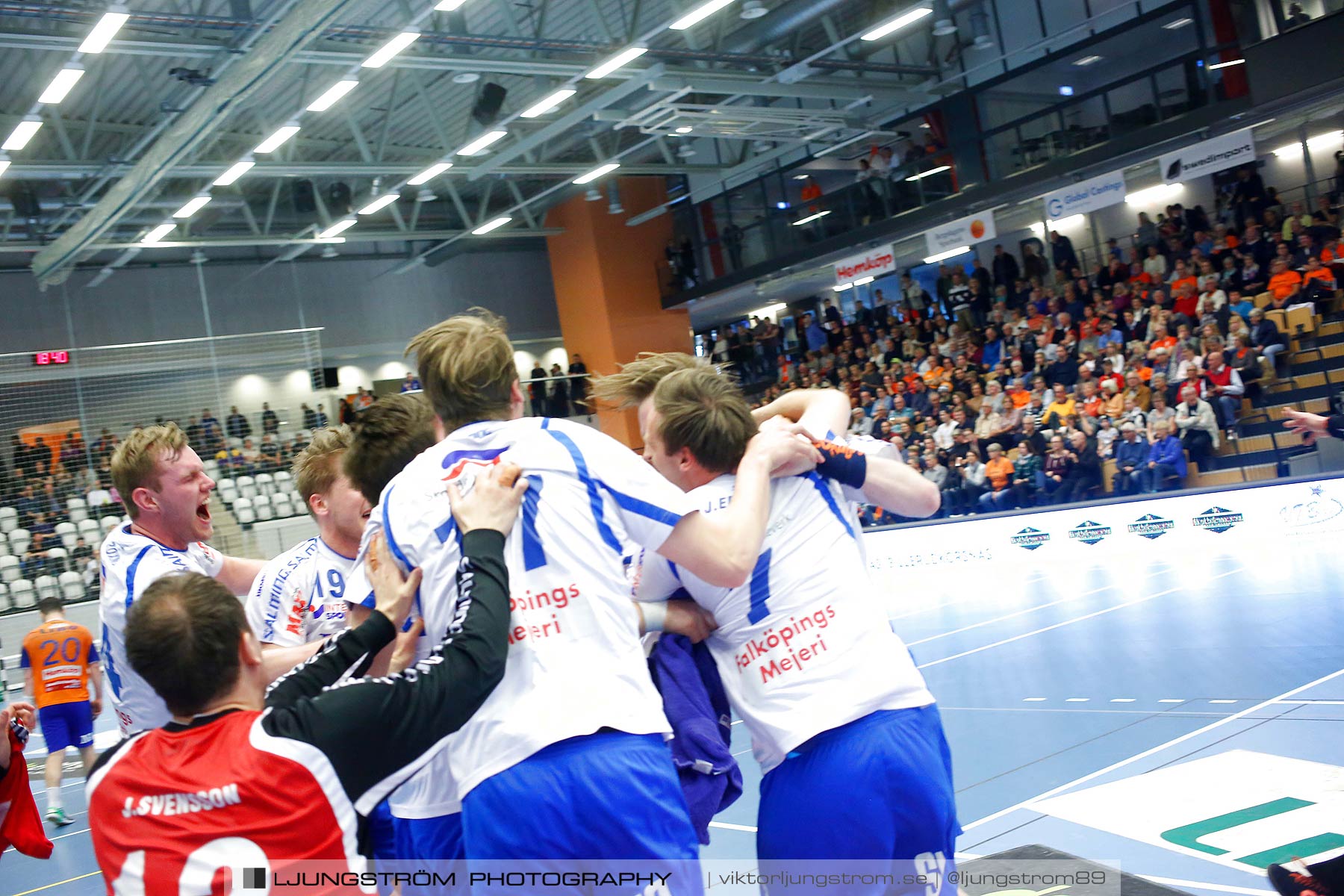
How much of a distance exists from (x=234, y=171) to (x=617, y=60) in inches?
244

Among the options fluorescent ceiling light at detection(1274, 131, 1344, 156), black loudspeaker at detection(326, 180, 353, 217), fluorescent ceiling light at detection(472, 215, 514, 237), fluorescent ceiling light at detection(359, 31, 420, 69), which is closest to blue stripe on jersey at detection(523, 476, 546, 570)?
fluorescent ceiling light at detection(359, 31, 420, 69)

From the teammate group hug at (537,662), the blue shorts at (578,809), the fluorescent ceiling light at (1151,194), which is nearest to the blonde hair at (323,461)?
the teammate group hug at (537,662)

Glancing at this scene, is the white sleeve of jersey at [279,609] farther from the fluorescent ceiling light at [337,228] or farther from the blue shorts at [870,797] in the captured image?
the fluorescent ceiling light at [337,228]

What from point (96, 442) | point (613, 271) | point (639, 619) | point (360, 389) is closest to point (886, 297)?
point (613, 271)

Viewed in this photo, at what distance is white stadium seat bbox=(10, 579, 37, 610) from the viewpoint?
1499cm

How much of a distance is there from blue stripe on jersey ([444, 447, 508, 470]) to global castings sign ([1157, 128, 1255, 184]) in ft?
53.6

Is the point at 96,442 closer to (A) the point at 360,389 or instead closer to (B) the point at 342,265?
(A) the point at 360,389

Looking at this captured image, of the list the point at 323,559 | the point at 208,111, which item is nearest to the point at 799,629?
the point at 323,559

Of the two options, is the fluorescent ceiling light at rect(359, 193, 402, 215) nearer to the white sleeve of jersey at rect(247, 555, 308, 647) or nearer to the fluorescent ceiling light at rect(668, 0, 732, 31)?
the fluorescent ceiling light at rect(668, 0, 732, 31)

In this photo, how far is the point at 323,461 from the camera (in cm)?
357

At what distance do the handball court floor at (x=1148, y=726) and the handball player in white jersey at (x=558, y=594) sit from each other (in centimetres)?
239

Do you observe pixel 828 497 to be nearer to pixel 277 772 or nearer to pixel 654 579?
pixel 654 579

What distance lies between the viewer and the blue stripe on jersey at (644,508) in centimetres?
221

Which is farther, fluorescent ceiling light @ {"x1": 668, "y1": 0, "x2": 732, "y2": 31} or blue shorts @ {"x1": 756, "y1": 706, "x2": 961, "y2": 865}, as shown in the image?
fluorescent ceiling light @ {"x1": 668, "y1": 0, "x2": 732, "y2": 31}
